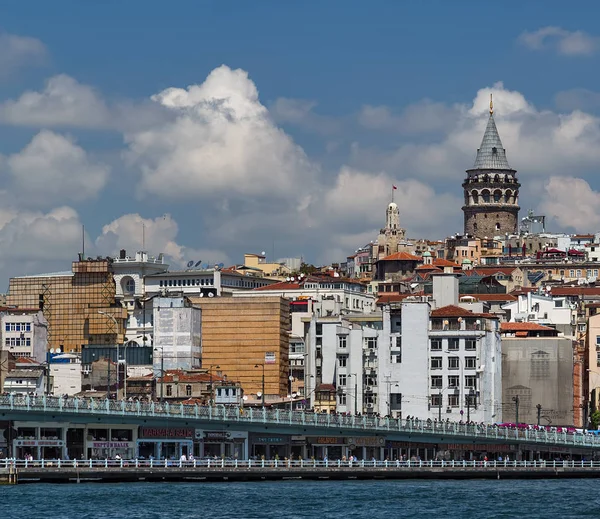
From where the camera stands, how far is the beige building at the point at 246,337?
17550cm

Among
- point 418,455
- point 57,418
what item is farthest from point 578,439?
point 57,418

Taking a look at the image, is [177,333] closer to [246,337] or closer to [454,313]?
[246,337]

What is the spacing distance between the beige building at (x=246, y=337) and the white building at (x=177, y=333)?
1.39 meters

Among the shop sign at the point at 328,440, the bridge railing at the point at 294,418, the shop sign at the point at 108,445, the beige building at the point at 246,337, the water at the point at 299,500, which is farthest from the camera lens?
the beige building at the point at 246,337

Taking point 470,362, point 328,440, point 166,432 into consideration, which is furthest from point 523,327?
point 166,432

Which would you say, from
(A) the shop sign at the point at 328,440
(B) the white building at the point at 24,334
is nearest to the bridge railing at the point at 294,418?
(A) the shop sign at the point at 328,440

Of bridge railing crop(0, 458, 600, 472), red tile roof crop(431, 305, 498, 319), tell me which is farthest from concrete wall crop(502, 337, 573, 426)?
bridge railing crop(0, 458, 600, 472)

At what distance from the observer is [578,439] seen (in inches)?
5231

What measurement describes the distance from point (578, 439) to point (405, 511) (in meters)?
37.1

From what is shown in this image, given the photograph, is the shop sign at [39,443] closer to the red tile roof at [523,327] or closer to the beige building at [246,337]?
the beige building at [246,337]

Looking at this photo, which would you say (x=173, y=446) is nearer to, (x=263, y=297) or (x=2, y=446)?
(x=2, y=446)

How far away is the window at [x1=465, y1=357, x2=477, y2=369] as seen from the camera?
15275cm

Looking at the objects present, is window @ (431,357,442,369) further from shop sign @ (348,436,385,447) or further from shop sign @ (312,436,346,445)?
shop sign @ (348,436,385,447)

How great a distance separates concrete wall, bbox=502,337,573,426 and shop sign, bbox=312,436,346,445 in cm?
2984
